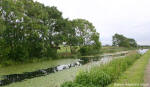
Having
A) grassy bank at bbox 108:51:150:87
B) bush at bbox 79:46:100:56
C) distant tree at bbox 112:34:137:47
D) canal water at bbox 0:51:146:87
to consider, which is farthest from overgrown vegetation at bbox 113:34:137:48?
grassy bank at bbox 108:51:150:87

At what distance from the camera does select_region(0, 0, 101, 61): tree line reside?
17.4m

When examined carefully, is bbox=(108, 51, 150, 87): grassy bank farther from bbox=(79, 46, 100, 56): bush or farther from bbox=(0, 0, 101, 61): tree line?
bbox=(79, 46, 100, 56): bush

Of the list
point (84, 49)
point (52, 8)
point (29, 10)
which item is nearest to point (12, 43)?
point (29, 10)

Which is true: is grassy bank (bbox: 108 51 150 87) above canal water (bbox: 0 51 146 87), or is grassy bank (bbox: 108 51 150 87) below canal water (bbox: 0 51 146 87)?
above

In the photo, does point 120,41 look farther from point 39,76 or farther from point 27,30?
point 39,76

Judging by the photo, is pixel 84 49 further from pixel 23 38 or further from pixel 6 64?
pixel 6 64

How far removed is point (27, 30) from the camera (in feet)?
63.2

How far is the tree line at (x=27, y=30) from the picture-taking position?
17370 mm

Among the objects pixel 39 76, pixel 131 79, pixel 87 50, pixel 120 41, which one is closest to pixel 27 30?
pixel 39 76

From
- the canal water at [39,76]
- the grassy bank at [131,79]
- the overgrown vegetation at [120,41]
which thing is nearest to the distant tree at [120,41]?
the overgrown vegetation at [120,41]

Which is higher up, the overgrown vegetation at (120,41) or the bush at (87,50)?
the overgrown vegetation at (120,41)

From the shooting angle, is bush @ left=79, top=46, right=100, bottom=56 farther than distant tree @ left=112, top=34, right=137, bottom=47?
No

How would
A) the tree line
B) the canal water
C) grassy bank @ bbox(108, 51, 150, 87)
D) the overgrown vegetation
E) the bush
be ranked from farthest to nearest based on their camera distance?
1. the overgrown vegetation
2. the bush
3. the tree line
4. the canal water
5. grassy bank @ bbox(108, 51, 150, 87)

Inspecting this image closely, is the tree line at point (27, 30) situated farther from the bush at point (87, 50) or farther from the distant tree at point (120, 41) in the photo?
the distant tree at point (120, 41)
